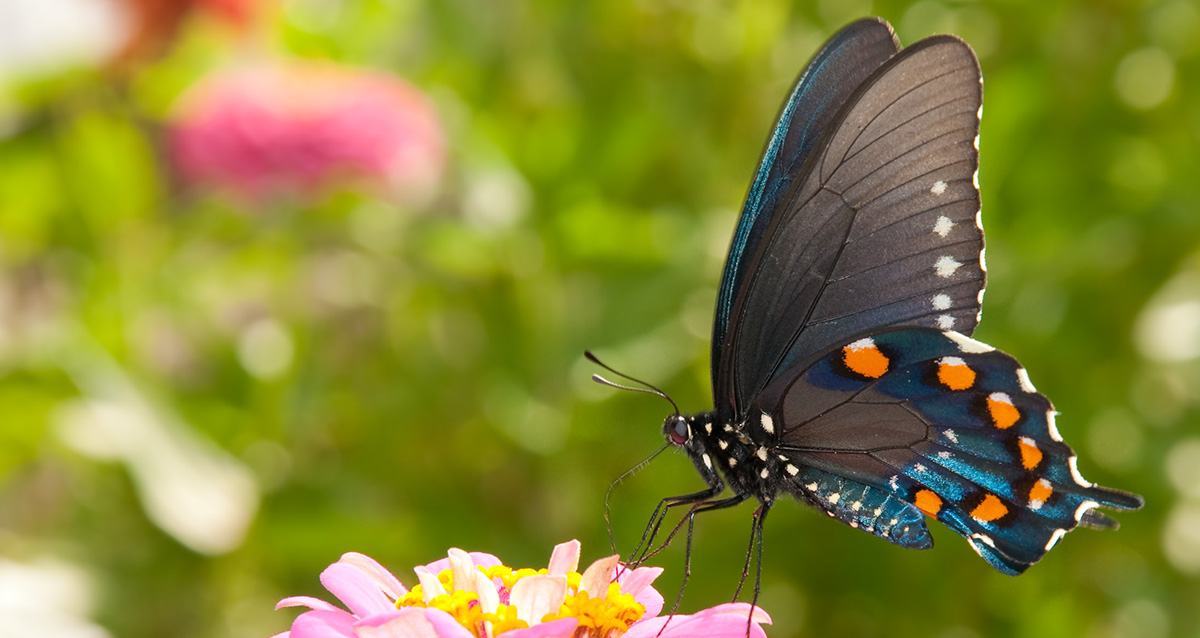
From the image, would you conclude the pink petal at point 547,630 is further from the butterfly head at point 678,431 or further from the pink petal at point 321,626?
the butterfly head at point 678,431

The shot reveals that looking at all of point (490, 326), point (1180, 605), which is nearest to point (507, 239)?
point (490, 326)

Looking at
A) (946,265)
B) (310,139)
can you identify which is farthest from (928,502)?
(310,139)

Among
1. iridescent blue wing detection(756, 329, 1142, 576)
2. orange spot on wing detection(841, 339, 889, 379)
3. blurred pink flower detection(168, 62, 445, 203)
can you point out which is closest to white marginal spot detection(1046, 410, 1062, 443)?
iridescent blue wing detection(756, 329, 1142, 576)

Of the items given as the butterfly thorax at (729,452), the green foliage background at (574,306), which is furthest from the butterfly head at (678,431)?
the green foliage background at (574,306)

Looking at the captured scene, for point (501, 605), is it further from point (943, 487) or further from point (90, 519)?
point (90, 519)

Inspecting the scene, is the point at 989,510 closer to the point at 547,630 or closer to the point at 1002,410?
the point at 1002,410
